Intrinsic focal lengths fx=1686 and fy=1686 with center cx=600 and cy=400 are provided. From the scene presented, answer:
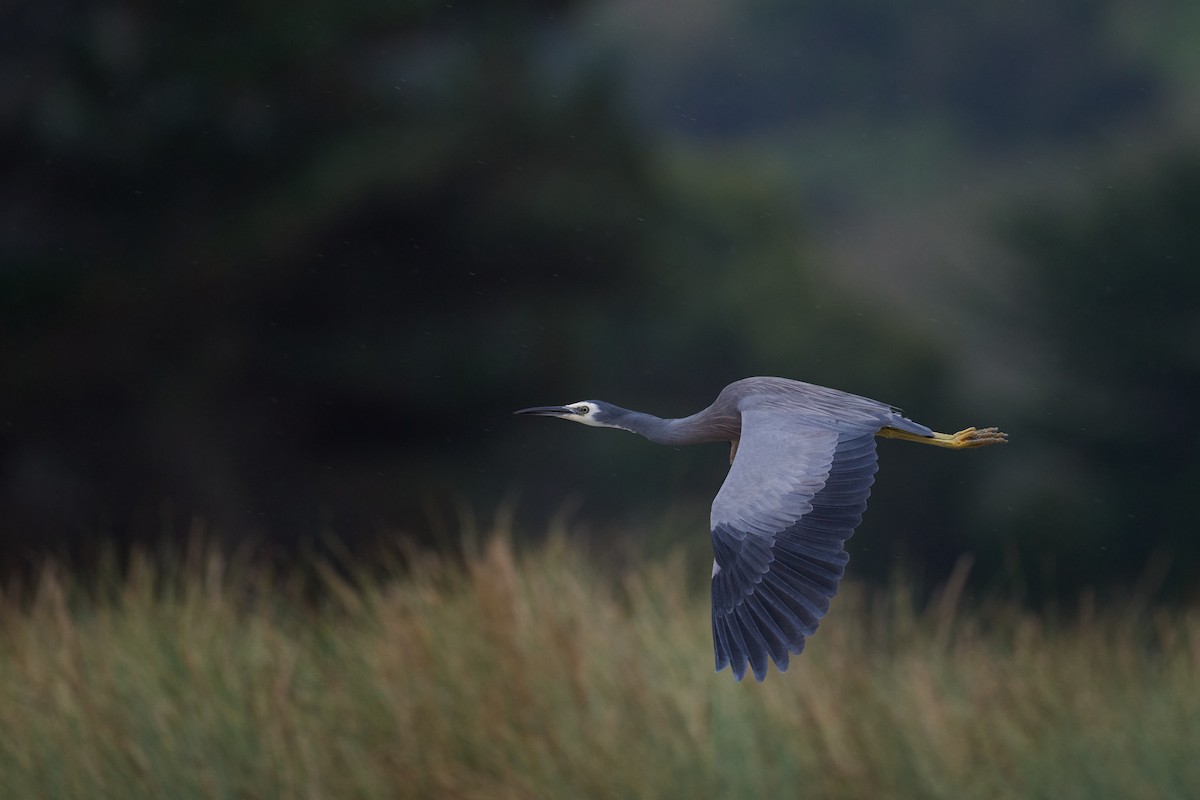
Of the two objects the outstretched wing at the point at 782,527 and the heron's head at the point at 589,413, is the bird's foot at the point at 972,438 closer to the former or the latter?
the outstretched wing at the point at 782,527

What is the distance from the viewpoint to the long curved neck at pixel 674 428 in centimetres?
238

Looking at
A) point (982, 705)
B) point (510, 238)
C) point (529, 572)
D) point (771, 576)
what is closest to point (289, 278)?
point (510, 238)

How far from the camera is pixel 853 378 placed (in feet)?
59.7

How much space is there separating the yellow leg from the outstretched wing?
7 cm

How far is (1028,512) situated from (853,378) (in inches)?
149

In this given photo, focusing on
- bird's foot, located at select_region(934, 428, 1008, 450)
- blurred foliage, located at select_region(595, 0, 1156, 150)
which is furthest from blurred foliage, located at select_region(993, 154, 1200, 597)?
blurred foliage, located at select_region(595, 0, 1156, 150)

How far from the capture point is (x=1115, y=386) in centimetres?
1485

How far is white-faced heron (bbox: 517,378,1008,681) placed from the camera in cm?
236

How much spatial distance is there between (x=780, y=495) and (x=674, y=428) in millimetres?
182

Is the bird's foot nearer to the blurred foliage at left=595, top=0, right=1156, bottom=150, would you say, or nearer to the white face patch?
the white face patch

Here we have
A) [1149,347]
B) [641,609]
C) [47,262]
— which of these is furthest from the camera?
[1149,347]

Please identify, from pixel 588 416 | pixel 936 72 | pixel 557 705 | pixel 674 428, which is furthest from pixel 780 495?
pixel 936 72

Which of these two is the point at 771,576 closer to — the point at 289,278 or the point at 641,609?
the point at 641,609

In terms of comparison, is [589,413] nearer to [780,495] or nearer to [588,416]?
[588,416]
